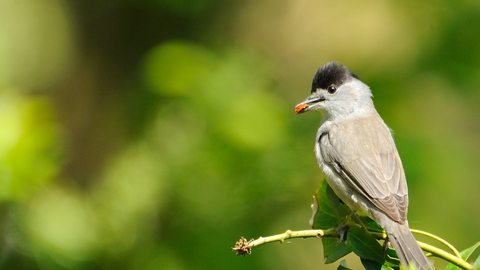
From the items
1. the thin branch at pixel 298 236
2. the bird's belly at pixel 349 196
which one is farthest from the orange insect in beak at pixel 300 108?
the thin branch at pixel 298 236

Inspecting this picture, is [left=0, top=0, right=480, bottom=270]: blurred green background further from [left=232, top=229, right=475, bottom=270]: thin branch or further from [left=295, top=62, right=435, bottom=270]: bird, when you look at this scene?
[left=232, top=229, right=475, bottom=270]: thin branch

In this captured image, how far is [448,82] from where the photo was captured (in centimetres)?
447

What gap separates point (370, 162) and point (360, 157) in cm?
8

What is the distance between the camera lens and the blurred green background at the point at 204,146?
3711mm

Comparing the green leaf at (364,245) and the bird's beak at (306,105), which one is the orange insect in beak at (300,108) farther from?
the green leaf at (364,245)

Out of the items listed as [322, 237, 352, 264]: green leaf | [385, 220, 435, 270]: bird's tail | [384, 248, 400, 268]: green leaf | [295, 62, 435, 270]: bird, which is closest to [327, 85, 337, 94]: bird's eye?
[295, 62, 435, 270]: bird

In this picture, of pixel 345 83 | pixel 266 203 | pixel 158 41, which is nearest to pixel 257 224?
pixel 266 203

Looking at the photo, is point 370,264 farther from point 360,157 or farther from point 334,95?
point 334,95

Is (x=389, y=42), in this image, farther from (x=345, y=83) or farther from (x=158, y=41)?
(x=158, y=41)

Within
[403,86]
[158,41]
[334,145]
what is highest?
[158,41]

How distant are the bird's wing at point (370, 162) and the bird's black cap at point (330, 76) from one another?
15.5 inches

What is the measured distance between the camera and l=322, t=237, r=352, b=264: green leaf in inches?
78.2

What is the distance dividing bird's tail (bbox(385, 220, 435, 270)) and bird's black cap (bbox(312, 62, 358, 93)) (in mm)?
1501

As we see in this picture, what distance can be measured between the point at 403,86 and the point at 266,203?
179 cm
